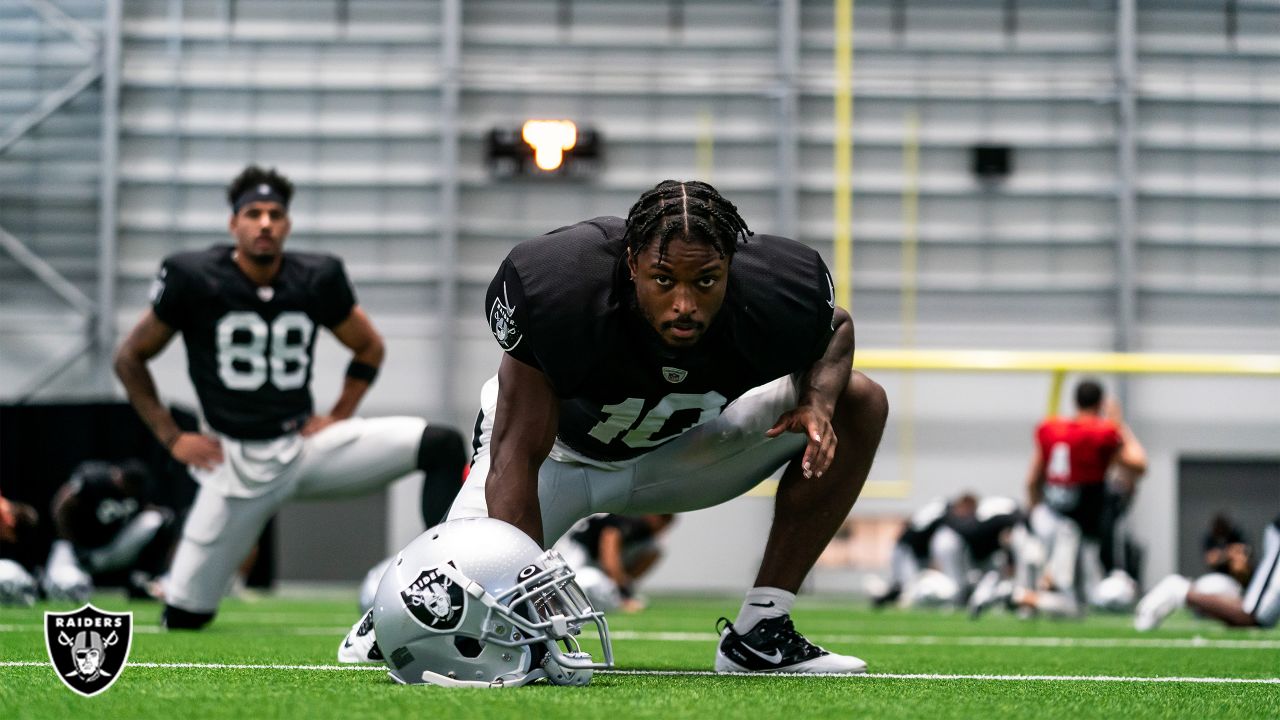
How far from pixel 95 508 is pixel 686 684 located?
6.68m

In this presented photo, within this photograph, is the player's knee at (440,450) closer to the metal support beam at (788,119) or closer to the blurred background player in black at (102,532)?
the blurred background player in black at (102,532)

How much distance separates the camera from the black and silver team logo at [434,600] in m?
2.61

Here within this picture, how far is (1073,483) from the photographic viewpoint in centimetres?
814

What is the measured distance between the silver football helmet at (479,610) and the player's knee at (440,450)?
2.01 meters

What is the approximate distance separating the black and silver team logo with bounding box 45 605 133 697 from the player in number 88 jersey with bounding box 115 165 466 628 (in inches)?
100

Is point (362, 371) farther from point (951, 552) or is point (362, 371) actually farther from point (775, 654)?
point (951, 552)

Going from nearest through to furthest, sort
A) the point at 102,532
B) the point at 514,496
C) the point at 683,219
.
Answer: the point at 683,219
the point at 514,496
the point at 102,532

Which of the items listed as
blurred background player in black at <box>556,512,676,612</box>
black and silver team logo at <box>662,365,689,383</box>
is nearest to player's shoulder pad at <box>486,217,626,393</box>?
black and silver team logo at <box>662,365,689,383</box>

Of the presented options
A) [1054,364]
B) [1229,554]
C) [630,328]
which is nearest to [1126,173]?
[1054,364]

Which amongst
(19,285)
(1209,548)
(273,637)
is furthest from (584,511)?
(19,285)

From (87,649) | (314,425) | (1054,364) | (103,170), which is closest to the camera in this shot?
(87,649)

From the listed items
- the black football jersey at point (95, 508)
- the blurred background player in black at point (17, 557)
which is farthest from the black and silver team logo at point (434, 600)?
the black football jersey at point (95, 508)

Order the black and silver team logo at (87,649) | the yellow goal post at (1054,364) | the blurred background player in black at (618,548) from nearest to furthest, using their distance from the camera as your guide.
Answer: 1. the black and silver team logo at (87,649)
2. the blurred background player in black at (618,548)
3. the yellow goal post at (1054,364)

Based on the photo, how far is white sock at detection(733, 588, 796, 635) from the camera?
327cm
